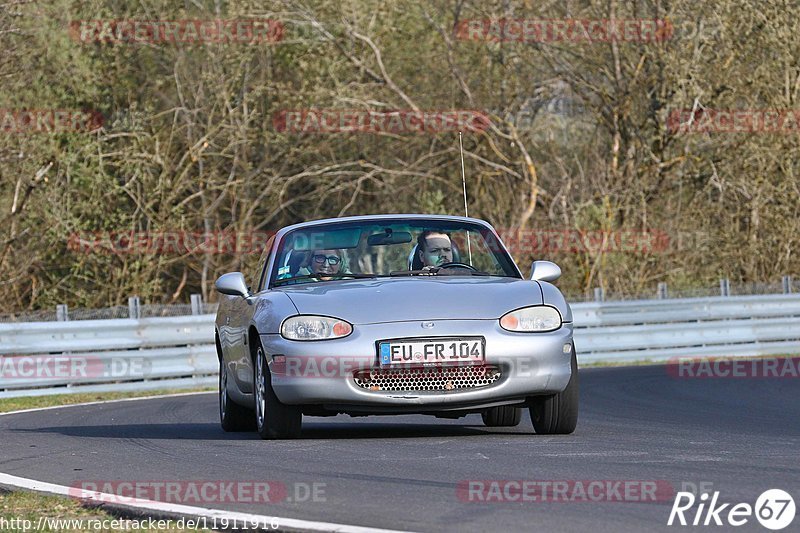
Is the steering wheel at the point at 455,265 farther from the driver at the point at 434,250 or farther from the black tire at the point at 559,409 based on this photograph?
the black tire at the point at 559,409

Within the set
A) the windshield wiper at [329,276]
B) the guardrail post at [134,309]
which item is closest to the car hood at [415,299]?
the windshield wiper at [329,276]

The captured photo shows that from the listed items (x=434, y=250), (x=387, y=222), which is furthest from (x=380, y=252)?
(x=434, y=250)

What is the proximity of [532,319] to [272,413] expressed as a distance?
1.68m

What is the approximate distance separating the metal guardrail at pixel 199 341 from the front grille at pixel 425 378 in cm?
962

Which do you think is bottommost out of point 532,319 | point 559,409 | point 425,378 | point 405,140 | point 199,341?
point 199,341

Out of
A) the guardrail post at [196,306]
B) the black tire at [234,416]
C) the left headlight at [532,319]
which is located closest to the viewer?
the left headlight at [532,319]

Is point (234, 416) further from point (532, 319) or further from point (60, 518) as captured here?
point (60, 518)

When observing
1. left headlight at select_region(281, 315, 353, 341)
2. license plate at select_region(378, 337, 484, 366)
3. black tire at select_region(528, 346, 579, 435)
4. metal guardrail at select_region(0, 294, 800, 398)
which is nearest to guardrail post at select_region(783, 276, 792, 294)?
metal guardrail at select_region(0, 294, 800, 398)

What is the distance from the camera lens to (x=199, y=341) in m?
19.4

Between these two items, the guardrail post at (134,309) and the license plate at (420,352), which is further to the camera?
the guardrail post at (134,309)

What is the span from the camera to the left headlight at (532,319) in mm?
8586

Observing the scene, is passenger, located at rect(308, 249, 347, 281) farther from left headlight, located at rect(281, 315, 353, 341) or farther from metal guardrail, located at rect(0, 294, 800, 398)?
metal guardrail, located at rect(0, 294, 800, 398)

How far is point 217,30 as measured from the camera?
28672 millimetres

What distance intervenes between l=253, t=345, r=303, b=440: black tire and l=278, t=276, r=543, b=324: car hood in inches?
19.0
